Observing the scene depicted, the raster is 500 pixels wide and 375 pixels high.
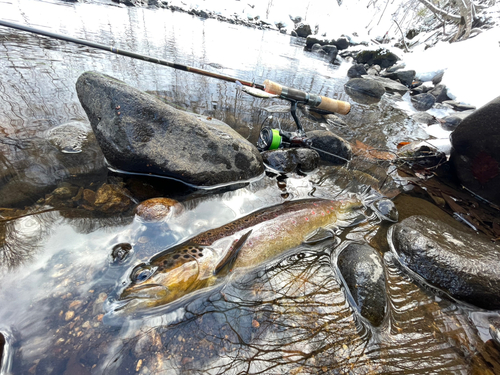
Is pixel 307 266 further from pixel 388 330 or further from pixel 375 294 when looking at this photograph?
pixel 388 330

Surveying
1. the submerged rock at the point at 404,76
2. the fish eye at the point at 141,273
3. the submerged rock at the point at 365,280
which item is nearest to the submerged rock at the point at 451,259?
the submerged rock at the point at 365,280

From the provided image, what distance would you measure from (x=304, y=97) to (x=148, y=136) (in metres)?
2.83

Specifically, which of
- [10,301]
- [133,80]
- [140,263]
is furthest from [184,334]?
[133,80]

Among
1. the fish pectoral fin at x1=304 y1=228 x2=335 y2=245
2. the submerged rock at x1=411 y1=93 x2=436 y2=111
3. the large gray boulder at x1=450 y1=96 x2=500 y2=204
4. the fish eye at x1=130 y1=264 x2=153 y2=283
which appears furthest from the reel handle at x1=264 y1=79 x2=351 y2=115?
the submerged rock at x1=411 y1=93 x2=436 y2=111

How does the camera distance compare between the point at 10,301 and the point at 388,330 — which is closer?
the point at 10,301

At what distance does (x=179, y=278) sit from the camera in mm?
1991

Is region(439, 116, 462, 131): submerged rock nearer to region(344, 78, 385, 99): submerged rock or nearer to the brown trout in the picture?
region(344, 78, 385, 99): submerged rock

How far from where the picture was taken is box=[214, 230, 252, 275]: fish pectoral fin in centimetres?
226

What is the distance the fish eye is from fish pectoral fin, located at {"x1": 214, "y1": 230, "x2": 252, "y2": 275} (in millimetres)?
626

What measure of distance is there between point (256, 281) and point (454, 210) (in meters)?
3.78

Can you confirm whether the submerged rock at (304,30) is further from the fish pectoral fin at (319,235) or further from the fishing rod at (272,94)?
the fish pectoral fin at (319,235)

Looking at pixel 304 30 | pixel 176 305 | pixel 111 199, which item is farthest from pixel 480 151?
pixel 304 30

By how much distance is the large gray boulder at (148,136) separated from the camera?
9.44 ft

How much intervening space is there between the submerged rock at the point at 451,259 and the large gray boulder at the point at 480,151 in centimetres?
186
